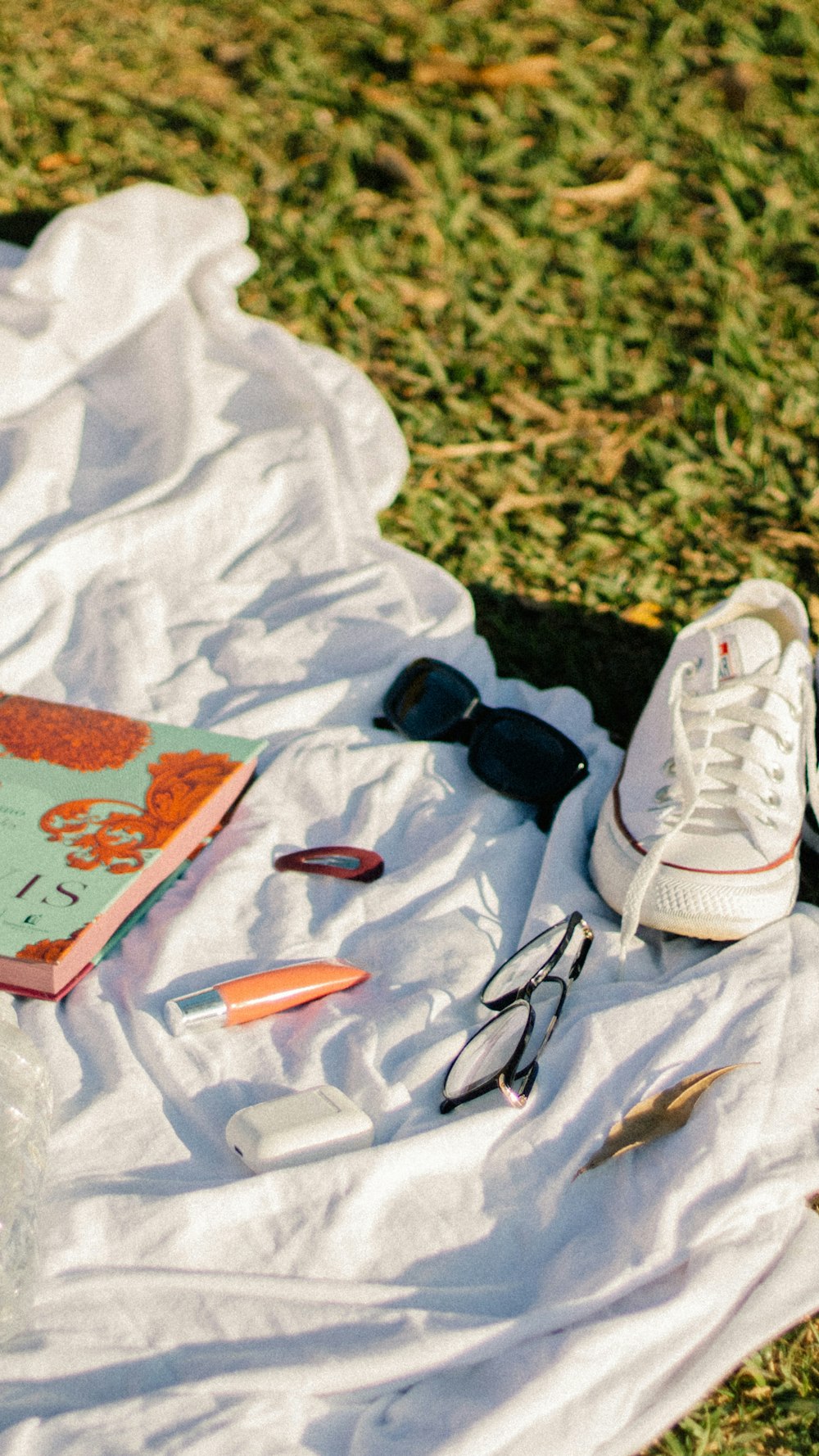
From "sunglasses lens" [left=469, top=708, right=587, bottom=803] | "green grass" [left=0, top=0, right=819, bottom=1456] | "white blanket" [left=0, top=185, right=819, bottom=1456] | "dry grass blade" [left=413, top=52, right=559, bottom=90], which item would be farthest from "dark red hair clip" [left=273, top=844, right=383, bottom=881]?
"dry grass blade" [left=413, top=52, right=559, bottom=90]

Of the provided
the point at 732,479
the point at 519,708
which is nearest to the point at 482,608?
the point at 519,708

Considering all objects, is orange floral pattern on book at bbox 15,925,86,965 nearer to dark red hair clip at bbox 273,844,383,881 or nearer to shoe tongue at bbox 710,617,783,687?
dark red hair clip at bbox 273,844,383,881

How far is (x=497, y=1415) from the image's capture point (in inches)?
44.9

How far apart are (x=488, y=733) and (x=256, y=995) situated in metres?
0.66

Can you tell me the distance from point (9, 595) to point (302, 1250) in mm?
1354

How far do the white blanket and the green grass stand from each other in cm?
53

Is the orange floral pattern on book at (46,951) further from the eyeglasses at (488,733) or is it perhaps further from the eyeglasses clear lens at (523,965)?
the eyeglasses at (488,733)

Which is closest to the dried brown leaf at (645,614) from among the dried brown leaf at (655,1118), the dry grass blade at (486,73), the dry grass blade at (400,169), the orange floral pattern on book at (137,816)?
the orange floral pattern on book at (137,816)

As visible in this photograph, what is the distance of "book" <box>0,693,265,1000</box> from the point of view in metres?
1.53

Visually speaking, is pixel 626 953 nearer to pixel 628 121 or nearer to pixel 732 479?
pixel 732 479

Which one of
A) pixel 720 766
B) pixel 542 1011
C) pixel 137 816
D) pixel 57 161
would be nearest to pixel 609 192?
pixel 57 161

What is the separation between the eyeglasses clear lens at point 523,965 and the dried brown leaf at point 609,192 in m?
2.76

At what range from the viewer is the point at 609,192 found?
3.68 metres

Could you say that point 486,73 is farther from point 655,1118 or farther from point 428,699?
point 655,1118
